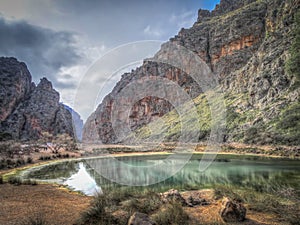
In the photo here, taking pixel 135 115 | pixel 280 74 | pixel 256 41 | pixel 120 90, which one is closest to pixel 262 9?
pixel 256 41

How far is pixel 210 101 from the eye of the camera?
2495 inches

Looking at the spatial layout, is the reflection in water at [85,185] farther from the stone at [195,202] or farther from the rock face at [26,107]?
the rock face at [26,107]

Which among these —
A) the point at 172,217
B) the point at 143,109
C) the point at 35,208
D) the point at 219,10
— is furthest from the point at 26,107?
the point at 219,10

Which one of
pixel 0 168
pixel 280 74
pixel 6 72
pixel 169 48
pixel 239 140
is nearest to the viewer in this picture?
pixel 0 168

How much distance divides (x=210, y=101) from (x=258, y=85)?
18712 millimetres

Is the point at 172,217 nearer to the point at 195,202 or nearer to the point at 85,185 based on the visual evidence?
the point at 195,202

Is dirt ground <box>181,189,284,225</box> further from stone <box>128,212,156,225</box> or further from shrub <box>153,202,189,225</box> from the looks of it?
stone <box>128,212,156,225</box>

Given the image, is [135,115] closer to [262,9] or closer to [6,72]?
[6,72]

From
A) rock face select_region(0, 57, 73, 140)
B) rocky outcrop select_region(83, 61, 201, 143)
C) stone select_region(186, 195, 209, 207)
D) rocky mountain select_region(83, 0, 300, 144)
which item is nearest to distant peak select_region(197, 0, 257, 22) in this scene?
rocky mountain select_region(83, 0, 300, 144)

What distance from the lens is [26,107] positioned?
7844cm

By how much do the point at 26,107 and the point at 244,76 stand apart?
74.6m

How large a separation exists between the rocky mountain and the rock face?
59.7 ft

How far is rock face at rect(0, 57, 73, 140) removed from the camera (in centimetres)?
7047

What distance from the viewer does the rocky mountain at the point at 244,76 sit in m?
34.3
